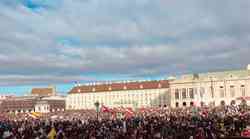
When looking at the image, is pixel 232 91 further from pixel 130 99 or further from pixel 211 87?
pixel 130 99

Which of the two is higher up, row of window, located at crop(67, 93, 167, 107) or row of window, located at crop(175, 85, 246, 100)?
row of window, located at crop(175, 85, 246, 100)

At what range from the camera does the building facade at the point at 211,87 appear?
5276 inches

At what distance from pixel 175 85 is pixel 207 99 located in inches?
719

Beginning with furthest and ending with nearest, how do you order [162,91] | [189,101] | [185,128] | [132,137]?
1. [162,91]
2. [189,101]
3. [185,128]
4. [132,137]

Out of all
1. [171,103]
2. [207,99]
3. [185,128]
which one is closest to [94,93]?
[171,103]

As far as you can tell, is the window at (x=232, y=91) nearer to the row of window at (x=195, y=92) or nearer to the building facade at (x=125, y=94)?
the row of window at (x=195, y=92)

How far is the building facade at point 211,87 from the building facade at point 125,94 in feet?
35.8

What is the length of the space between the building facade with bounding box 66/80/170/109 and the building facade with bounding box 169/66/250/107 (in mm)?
10910

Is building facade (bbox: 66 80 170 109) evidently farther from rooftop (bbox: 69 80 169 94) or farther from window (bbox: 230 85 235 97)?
window (bbox: 230 85 235 97)

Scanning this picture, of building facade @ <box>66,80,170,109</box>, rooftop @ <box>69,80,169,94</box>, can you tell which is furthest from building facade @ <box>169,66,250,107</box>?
rooftop @ <box>69,80,169,94</box>

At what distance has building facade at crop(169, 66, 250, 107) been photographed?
134 m

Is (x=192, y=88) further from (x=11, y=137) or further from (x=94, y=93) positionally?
(x=11, y=137)

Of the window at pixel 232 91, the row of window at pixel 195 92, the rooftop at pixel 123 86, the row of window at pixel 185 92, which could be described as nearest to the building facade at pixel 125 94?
the rooftop at pixel 123 86

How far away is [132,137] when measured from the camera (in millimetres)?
22953
